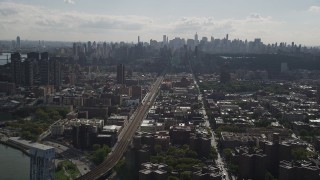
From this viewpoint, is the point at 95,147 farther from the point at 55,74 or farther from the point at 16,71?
the point at 16,71

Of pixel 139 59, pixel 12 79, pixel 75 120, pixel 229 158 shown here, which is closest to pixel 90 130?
pixel 75 120

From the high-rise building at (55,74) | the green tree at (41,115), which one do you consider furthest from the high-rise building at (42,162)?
the high-rise building at (55,74)

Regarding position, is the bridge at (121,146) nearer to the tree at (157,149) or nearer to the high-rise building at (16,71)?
the tree at (157,149)

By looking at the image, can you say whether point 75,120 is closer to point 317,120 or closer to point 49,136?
point 49,136

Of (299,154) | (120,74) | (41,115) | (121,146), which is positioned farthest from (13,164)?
(120,74)

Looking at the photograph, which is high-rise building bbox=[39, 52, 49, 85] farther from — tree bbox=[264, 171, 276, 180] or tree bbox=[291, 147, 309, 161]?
tree bbox=[264, 171, 276, 180]

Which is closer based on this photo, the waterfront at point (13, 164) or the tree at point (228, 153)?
the waterfront at point (13, 164)
